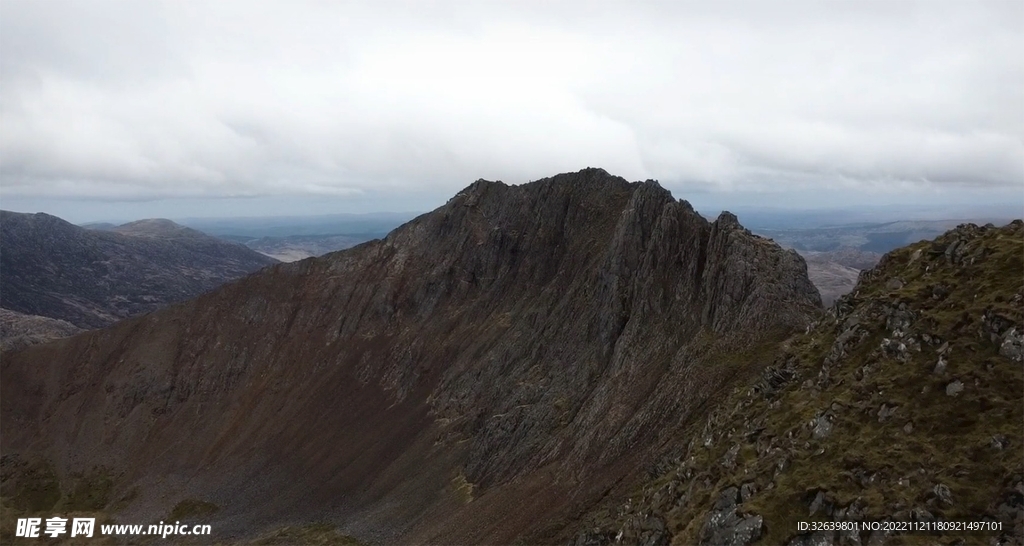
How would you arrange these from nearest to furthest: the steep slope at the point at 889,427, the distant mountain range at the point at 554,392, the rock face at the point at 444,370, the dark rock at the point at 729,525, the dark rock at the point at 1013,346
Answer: the steep slope at the point at 889,427 < the dark rock at the point at 1013,346 < the dark rock at the point at 729,525 < the distant mountain range at the point at 554,392 < the rock face at the point at 444,370

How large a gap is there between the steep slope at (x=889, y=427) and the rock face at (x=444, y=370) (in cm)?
841

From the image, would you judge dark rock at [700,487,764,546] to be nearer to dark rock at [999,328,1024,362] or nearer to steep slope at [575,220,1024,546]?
steep slope at [575,220,1024,546]

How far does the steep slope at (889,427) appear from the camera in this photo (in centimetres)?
2716

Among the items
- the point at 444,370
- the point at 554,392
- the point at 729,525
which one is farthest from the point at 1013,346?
the point at 444,370

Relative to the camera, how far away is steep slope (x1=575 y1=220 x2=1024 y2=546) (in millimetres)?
27158

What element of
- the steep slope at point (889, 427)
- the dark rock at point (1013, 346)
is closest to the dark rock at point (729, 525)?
the steep slope at point (889, 427)

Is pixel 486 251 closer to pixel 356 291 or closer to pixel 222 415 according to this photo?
pixel 356 291

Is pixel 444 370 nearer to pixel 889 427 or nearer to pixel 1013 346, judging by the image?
pixel 889 427

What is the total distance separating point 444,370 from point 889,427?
95.3 metres

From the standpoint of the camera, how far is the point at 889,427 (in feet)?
104

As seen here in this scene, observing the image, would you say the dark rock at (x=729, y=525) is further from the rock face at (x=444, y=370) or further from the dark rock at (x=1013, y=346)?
the dark rock at (x=1013, y=346)

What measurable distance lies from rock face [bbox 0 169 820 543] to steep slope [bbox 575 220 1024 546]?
27.6ft

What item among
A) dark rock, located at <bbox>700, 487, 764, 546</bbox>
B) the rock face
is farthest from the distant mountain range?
the rock face

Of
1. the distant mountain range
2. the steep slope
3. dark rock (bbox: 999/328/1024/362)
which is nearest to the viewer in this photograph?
the steep slope
